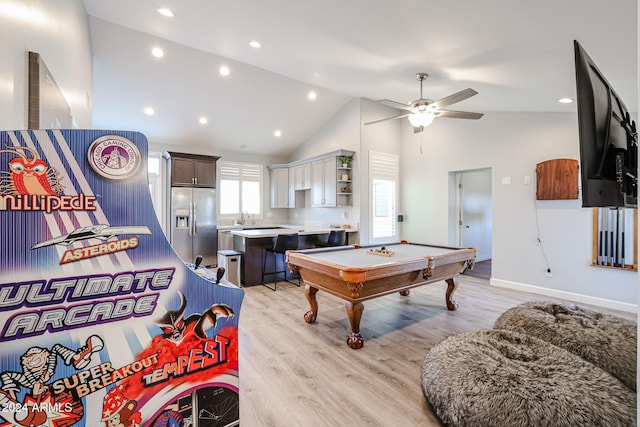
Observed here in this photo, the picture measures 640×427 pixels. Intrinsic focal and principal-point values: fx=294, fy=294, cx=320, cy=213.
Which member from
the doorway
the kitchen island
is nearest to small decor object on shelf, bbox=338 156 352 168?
the kitchen island

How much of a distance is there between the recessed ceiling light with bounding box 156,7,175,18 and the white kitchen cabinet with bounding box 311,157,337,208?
3427mm

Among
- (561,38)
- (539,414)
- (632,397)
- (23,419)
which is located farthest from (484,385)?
(561,38)

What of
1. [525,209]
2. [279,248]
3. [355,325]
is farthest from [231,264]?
[525,209]

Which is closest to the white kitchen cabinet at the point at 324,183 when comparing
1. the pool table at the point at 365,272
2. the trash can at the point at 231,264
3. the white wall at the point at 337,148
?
the white wall at the point at 337,148

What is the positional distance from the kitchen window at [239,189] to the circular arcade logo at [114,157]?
6.36 meters

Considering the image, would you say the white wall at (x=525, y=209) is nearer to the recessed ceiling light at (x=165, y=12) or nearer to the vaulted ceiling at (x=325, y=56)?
the vaulted ceiling at (x=325, y=56)

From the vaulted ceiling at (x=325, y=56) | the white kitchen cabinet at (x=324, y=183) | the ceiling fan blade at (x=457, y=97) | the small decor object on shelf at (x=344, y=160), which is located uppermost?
the vaulted ceiling at (x=325, y=56)

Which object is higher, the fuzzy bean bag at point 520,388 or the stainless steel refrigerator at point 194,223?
the stainless steel refrigerator at point 194,223

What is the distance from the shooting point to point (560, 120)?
167 inches

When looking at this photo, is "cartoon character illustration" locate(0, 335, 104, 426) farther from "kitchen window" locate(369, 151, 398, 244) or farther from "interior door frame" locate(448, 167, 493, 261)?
"interior door frame" locate(448, 167, 493, 261)

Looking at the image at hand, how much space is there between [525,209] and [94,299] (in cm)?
540

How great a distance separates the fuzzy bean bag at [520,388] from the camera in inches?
56.4

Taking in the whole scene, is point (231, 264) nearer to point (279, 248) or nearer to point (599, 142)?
point (279, 248)

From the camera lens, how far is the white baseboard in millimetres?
3732
